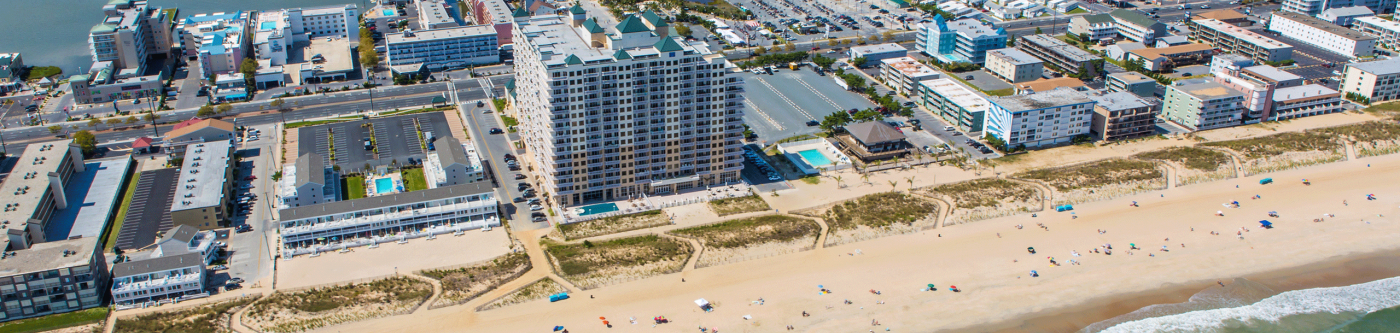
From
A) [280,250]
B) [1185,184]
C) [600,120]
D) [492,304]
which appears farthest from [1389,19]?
[280,250]

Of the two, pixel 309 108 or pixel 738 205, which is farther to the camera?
pixel 309 108

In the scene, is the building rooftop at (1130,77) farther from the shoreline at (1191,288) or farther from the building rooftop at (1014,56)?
the shoreline at (1191,288)

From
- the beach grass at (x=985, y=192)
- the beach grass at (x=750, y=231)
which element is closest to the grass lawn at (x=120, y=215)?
the beach grass at (x=750, y=231)

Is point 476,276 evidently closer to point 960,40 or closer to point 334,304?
point 334,304

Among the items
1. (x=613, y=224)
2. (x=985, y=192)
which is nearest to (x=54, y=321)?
(x=613, y=224)

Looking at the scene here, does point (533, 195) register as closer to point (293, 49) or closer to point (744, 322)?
point (744, 322)

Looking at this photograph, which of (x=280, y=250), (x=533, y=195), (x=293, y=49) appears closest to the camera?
(x=280, y=250)

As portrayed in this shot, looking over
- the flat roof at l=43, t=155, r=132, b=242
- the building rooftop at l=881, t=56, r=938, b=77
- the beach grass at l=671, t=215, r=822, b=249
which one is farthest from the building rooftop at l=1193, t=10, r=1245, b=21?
the flat roof at l=43, t=155, r=132, b=242
